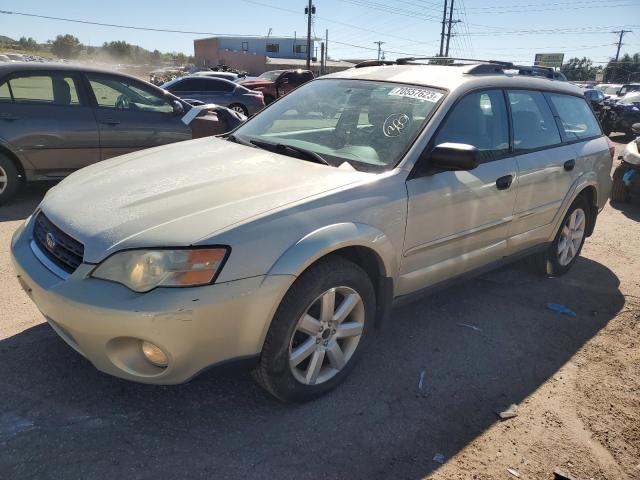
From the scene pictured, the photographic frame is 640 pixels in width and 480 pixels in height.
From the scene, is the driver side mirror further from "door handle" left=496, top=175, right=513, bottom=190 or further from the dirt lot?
"door handle" left=496, top=175, right=513, bottom=190

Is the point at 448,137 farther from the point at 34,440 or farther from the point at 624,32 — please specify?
the point at 624,32

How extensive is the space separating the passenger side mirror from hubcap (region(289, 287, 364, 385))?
86 centimetres

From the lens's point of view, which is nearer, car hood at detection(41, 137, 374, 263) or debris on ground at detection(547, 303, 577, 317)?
car hood at detection(41, 137, 374, 263)

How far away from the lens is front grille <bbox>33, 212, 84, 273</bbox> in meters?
2.33

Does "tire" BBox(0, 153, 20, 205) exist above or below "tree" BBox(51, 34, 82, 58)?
below

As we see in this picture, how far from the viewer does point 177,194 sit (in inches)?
101

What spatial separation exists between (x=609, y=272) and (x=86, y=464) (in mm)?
4779

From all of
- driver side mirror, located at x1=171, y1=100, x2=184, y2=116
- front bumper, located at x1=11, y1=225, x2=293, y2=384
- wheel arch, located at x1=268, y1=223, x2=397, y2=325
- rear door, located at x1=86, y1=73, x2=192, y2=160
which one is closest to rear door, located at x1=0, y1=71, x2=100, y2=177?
rear door, located at x1=86, y1=73, x2=192, y2=160

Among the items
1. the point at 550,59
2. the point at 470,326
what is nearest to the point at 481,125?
the point at 470,326

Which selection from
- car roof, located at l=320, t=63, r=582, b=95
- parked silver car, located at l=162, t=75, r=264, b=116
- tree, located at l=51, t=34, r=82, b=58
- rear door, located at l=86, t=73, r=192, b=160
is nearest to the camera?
car roof, located at l=320, t=63, r=582, b=95

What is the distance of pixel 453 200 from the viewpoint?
3.11 metres

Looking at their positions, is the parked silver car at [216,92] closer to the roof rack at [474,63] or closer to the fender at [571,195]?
the roof rack at [474,63]

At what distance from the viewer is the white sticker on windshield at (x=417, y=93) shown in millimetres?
3181

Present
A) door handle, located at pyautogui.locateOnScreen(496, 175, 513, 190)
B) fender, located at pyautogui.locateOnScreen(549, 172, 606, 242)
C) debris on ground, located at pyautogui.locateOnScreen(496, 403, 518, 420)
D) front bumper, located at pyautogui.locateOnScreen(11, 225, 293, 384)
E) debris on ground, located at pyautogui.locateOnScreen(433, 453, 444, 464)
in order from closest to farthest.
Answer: front bumper, located at pyautogui.locateOnScreen(11, 225, 293, 384), debris on ground, located at pyautogui.locateOnScreen(433, 453, 444, 464), debris on ground, located at pyautogui.locateOnScreen(496, 403, 518, 420), door handle, located at pyautogui.locateOnScreen(496, 175, 513, 190), fender, located at pyautogui.locateOnScreen(549, 172, 606, 242)
